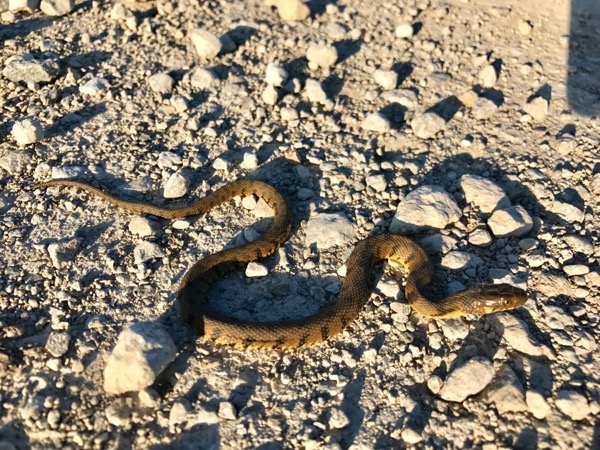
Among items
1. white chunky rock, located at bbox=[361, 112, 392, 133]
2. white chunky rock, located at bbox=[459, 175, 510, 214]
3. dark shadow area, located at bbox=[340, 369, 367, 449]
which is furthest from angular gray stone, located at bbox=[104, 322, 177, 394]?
white chunky rock, located at bbox=[361, 112, 392, 133]

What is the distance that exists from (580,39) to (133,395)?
28.4 ft

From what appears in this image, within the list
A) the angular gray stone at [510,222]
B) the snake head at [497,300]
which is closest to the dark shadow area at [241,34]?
the angular gray stone at [510,222]

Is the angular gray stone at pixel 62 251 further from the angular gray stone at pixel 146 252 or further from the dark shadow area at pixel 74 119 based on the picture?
the dark shadow area at pixel 74 119

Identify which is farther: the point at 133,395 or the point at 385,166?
the point at 385,166

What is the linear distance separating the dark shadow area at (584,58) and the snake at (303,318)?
12.4 feet

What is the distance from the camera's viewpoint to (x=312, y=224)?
7.28 metres

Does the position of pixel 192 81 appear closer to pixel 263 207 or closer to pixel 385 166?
pixel 263 207

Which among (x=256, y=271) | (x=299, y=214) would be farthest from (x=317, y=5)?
(x=256, y=271)

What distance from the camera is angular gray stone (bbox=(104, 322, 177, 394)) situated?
5.54 m

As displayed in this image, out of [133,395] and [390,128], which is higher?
[390,128]

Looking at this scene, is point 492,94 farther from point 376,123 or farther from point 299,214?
point 299,214

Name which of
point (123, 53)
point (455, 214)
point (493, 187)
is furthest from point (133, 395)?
point (123, 53)

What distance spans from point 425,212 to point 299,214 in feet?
5.14

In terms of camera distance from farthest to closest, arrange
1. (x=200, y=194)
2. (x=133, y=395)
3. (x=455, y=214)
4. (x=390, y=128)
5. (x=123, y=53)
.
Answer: (x=123, y=53)
(x=390, y=128)
(x=200, y=194)
(x=455, y=214)
(x=133, y=395)
